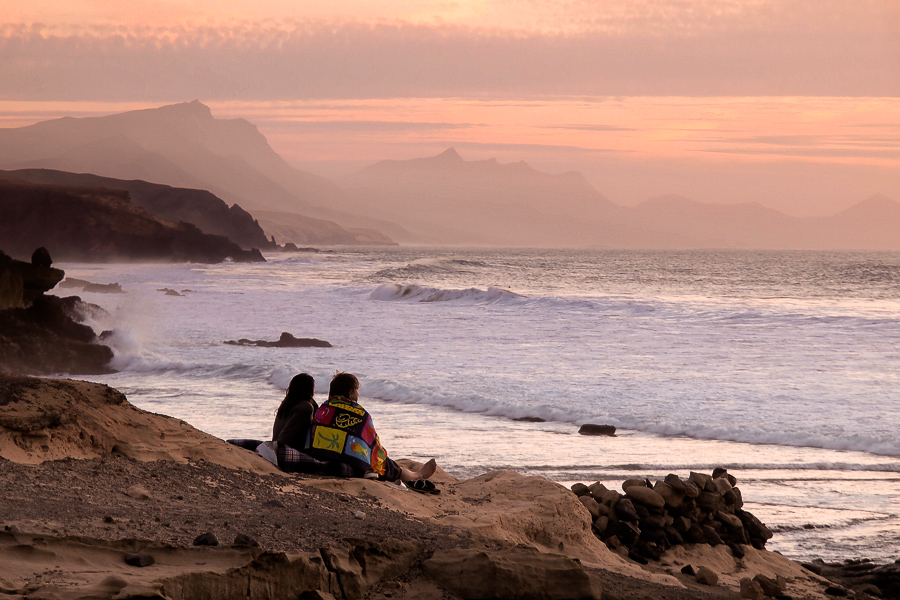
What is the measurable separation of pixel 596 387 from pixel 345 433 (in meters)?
8.42

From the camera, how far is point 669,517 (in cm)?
604

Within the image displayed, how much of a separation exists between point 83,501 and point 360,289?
3803 centimetres

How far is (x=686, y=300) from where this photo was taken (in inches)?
1442

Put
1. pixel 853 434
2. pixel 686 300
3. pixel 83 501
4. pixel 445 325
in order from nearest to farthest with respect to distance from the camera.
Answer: pixel 83 501 → pixel 853 434 → pixel 445 325 → pixel 686 300

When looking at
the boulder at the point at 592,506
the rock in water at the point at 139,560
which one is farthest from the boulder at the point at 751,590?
the rock in water at the point at 139,560

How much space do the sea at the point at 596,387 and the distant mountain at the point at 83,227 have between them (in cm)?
4557

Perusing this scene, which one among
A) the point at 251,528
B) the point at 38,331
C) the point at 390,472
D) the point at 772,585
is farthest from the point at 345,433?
the point at 38,331

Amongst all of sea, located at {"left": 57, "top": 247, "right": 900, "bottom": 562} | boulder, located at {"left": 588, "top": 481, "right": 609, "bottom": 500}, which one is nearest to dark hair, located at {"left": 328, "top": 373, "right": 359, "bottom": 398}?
boulder, located at {"left": 588, "top": 481, "right": 609, "bottom": 500}

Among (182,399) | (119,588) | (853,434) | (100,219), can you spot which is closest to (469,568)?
(119,588)

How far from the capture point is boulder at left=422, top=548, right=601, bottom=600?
3807mm

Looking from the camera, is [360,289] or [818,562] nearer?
[818,562]

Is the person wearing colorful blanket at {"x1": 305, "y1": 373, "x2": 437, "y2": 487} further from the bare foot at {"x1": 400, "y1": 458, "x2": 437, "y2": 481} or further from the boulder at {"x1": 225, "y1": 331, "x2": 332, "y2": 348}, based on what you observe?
the boulder at {"x1": 225, "y1": 331, "x2": 332, "y2": 348}

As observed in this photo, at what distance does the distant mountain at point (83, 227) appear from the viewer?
71.8 meters

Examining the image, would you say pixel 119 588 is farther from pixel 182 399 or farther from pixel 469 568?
pixel 182 399
